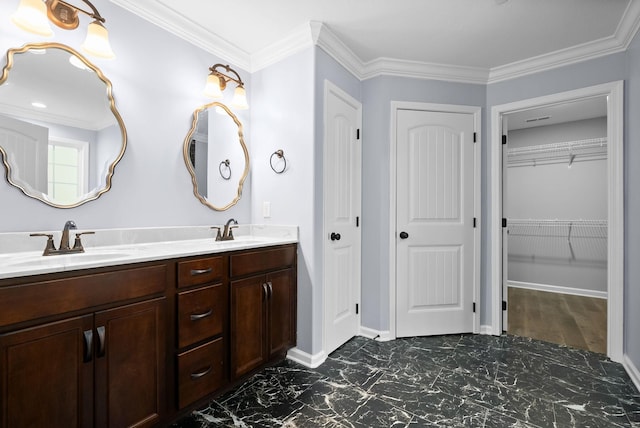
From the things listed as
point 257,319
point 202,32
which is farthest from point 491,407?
point 202,32

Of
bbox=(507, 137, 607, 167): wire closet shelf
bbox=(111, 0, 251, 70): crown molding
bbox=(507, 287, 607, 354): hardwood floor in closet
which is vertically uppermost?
bbox=(111, 0, 251, 70): crown molding

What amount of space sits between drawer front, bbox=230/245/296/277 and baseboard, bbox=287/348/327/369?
26.3 inches

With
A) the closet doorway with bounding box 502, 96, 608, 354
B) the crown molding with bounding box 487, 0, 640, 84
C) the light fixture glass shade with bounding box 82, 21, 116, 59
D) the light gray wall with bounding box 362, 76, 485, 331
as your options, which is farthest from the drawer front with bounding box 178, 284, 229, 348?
the closet doorway with bounding box 502, 96, 608, 354

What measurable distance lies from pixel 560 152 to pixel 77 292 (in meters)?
5.37

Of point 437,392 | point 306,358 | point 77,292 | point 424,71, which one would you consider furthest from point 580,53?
point 77,292

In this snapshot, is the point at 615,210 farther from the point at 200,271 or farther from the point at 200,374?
the point at 200,374

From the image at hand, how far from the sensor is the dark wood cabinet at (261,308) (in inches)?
74.2

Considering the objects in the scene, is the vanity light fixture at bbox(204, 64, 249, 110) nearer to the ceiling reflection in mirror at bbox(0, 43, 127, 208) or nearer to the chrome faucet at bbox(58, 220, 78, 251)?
the ceiling reflection in mirror at bbox(0, 43, 127, 208)

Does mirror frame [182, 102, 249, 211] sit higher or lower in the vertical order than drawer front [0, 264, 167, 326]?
higher

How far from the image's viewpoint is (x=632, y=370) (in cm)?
209

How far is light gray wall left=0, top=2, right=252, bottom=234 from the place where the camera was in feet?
5.25

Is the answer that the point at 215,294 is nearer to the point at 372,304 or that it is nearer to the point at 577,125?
the point at 372,304

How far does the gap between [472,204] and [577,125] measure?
2.66m

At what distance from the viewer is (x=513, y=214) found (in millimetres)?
4648
